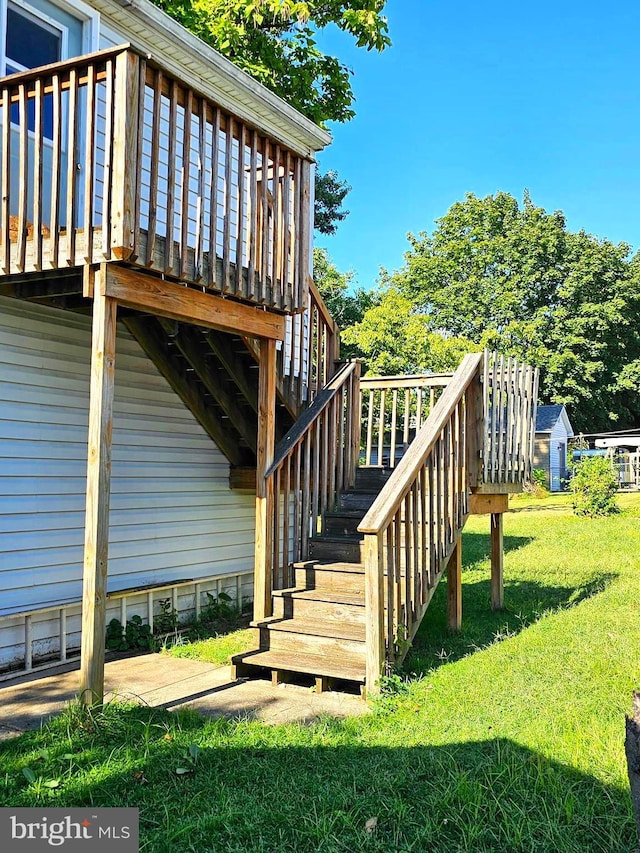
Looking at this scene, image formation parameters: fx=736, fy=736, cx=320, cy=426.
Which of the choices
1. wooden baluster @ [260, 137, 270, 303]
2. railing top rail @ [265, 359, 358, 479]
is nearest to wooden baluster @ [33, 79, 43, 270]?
wooden baluster @ [260, 137, 270, 303]

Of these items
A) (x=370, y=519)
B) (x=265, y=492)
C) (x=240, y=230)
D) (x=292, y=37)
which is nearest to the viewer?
(x=370, y=519)

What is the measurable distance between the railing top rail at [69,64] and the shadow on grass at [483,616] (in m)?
4.34

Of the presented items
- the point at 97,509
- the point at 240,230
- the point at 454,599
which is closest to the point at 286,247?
the point at 240,230

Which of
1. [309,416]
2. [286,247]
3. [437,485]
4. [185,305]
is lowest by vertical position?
[437,485]

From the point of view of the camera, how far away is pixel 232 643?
6340 mm

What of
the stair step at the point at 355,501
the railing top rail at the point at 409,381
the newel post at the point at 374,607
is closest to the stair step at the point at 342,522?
the stair step at the point at 355,501

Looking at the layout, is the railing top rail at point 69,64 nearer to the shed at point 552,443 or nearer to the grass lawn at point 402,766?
the grass lawn at point 402,766

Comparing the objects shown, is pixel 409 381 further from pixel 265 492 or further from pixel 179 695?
pixel 179 695

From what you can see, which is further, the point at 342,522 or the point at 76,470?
the point at 342,522

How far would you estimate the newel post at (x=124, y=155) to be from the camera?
165 inches

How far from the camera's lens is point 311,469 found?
6.89 m

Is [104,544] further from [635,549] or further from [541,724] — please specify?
[635,549]

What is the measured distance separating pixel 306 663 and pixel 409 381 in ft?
11.4

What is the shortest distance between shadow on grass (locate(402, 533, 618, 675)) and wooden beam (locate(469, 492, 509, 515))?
1005 millimetres
